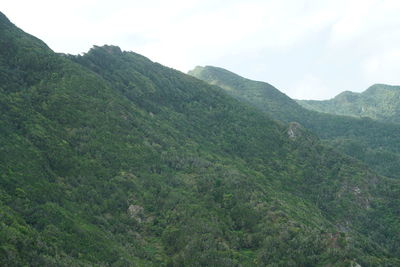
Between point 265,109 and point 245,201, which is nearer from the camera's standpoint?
point 245,201

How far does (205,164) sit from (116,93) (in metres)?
30.6

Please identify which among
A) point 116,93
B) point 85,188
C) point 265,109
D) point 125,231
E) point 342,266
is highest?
point 265,109

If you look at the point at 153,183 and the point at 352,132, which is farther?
the point at 352,132

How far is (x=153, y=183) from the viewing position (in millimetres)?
55250

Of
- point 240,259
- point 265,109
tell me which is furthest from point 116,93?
point 265,109

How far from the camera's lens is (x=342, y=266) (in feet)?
120

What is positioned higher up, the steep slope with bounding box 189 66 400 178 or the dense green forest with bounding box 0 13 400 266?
the steep slope with bounding box 189 66 400 178

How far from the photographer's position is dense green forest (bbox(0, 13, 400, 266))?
37.0 m

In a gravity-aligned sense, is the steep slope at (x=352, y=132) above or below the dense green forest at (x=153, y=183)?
above

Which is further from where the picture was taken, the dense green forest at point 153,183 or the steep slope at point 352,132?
the steep slope at point 352,132

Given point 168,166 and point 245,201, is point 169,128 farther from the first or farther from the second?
point 245,201

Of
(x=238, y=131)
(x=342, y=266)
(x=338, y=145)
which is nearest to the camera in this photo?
(x=342, y=266)

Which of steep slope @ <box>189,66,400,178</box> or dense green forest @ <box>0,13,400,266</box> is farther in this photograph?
steep slope @ <box>189,66,400,178</box>

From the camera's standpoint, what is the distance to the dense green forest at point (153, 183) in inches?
1458
